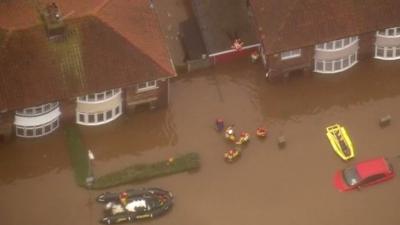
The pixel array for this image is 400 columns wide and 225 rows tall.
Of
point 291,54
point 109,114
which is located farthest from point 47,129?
point 291,54

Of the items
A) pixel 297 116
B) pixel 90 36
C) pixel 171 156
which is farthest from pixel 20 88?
pixel 297 116

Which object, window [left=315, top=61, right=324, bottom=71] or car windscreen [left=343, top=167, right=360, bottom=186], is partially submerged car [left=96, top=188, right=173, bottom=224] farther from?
window [left=315, top=61, right=324, bottom=71]

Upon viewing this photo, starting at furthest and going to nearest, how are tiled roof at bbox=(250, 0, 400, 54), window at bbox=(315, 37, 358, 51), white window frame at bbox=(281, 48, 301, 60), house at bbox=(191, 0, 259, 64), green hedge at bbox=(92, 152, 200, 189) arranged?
1. house at bbox=(191, 0, 259, 64)
2. window at bbox=(315, 37, 358, 51)
3. white window frame at bbox=(281, 48, 301, 60)
4. tiled roof at bbox=(250, 0, 400, 54)
5. green hedge at bbox=(92, 152, 200, 189)

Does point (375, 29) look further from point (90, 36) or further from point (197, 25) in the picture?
point (90, 36)

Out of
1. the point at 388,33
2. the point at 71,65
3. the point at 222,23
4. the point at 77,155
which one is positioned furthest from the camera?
the point at 222,23

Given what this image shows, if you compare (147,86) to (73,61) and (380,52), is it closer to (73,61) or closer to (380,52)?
(73,61)

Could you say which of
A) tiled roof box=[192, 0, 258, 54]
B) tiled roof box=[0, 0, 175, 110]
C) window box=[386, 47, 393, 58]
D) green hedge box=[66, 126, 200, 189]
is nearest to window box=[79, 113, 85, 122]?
green hedge box=[66, 126, 200, 189]

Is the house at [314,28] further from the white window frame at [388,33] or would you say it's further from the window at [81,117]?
the window at [81,117]
